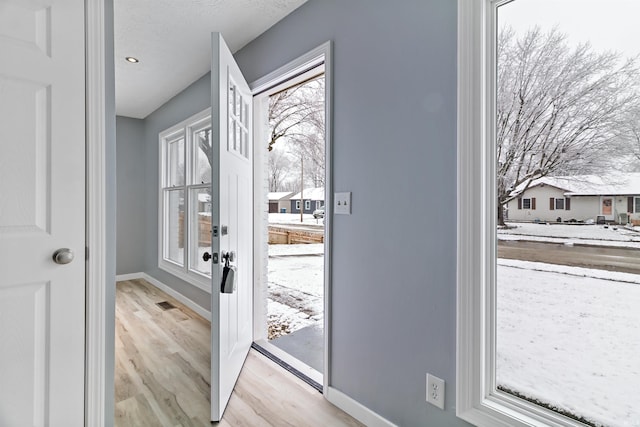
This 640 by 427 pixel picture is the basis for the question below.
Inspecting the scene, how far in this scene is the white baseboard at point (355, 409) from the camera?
1630 millimetres

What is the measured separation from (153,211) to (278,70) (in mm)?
3214

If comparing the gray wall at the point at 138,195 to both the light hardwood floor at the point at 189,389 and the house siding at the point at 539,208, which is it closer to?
the light hardwood floor at the point at 189,389

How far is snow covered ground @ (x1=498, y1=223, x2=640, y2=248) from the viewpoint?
1117mm

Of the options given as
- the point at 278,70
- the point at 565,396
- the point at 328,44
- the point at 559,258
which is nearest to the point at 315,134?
the point at 278,70

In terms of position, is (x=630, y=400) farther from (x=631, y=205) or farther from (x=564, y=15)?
(x=564, y=15)

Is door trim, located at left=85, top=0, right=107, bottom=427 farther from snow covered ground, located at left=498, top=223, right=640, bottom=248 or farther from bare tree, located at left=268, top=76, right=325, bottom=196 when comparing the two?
bare tree, located at left=268, top=76, right=325, bottom=196

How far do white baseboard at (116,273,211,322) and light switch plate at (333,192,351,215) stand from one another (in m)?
2.09

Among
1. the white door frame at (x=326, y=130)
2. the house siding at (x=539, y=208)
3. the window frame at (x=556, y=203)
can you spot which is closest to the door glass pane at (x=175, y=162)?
the white door frame at (x=326, y=130)

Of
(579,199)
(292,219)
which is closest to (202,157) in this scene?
(292,219)

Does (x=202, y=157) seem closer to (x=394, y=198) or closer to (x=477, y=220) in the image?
(x=394, y=198)

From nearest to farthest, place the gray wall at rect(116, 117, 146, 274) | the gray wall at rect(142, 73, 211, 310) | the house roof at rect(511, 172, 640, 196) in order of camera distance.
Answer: the house roof at rect(511, 172, 640, 196) → the gray wall at rect(142, 73, 211, 310) → the gray wall at rect(116, 117, 146, 274)

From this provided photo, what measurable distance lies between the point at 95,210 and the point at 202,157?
7.74ft

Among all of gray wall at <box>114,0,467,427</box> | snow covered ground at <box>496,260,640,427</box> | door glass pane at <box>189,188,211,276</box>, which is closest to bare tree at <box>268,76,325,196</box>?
door glass pane at <box>189,188,211,276</box>

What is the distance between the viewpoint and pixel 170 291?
4090mm
